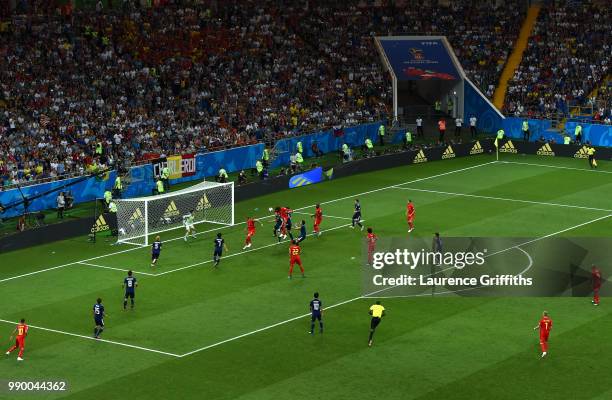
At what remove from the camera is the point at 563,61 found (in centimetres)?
8012

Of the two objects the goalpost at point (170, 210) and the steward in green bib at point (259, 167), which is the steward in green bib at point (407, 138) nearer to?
the steward in green bib at point (259, 167)

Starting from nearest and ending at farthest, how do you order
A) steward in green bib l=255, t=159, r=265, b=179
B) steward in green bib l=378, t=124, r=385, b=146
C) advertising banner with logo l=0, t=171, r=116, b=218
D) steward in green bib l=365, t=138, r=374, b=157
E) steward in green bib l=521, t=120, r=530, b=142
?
advertising banner with logo l=0, t=171, r=116, b=218, steward in green bib l=255, t=159, r=265, b=179, steward in green bib l=365, t=138, r=374, b=157, steward in green bib l=378, t=124, r=385, b=146, steward in green bib l=521, t=120, r=530, b=142

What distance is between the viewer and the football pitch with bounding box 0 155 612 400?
32.3 meters

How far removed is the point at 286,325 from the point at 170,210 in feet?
53.0

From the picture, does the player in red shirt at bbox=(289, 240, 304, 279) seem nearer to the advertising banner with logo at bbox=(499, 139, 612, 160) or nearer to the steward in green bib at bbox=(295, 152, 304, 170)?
the steward in green bib at bbox=(295, 152, 304, 170)

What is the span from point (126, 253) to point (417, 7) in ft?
146

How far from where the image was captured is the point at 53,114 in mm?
61781

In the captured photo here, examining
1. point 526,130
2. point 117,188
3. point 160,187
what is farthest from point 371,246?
point 526,130

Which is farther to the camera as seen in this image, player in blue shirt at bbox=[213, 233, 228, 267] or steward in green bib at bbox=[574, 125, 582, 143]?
steward in green bib at bbox=[574, 125, 582, 143]

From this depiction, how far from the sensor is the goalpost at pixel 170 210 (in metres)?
50.4

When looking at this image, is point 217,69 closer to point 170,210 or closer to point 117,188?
point 117,188

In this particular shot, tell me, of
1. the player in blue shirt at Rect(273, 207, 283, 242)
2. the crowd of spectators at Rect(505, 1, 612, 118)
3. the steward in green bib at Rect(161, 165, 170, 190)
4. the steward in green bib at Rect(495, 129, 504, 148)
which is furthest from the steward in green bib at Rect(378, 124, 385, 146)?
the player in blue shirt at Rect(273, 207, 283, 242)

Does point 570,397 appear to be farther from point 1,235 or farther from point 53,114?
point 53,114

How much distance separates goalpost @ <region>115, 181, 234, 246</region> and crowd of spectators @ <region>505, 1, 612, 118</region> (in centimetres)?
2869
